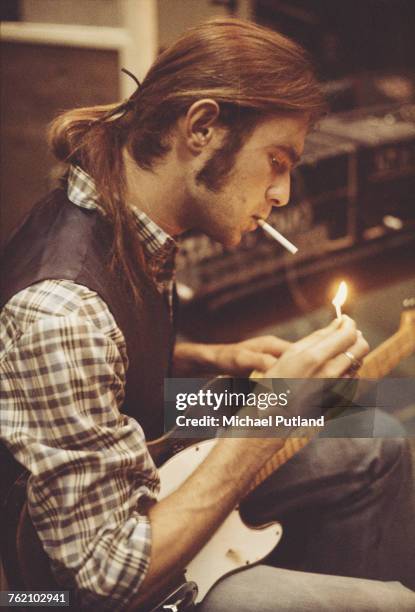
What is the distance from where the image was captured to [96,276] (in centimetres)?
76

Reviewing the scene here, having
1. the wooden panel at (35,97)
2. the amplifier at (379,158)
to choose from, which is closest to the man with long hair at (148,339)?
the wooden panel at (35,97)

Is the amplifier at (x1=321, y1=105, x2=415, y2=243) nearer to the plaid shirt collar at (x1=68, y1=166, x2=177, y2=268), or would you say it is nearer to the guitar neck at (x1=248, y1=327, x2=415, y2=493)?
the guitar neck at (x1=248, y1=327, x2=415, y2=493)

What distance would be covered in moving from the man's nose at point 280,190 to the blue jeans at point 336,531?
18.8 inches

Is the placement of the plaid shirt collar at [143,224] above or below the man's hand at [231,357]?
above

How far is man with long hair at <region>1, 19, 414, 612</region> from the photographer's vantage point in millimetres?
680

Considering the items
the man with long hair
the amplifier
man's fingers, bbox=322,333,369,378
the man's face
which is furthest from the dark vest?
the amplifier

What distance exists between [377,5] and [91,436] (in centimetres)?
142

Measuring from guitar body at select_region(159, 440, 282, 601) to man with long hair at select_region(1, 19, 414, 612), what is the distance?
2cm

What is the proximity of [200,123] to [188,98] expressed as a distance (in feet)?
0.14

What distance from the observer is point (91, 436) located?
680 mm

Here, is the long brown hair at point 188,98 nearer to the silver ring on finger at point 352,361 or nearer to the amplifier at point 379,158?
the silver ring on finger at point 352,361

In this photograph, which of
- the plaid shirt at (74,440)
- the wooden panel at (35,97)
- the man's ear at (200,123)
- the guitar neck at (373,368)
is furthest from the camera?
the wooden panel at (35,97)

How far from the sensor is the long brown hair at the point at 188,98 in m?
0.81

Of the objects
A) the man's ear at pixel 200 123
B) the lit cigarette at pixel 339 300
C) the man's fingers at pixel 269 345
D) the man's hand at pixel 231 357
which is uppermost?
the man's ear at pixel 200 123
